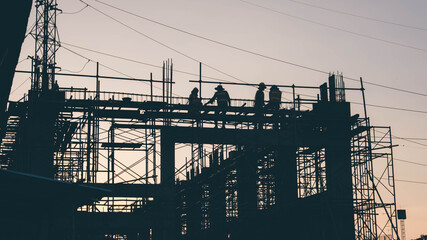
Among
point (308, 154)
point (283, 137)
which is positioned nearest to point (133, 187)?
point (283, 137)

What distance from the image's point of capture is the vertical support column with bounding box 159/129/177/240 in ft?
111

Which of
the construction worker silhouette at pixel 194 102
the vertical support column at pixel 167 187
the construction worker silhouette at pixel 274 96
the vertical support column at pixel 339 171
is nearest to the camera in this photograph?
the vertical support column at pixel 167 187

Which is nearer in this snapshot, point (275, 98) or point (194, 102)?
point (194, 102)

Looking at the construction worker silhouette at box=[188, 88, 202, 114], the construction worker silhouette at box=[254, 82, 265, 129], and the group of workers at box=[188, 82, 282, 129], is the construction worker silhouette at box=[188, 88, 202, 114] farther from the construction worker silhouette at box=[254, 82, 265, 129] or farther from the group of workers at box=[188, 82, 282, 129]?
the construction worker silhouette at box=[254, 82, 265, 129]

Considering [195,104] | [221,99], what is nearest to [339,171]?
[221,99]

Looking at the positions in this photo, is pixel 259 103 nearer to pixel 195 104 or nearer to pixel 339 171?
pixel 195 104

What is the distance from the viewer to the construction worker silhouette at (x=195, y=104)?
36.0 meters

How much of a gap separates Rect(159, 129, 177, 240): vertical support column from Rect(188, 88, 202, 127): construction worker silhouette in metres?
1.84

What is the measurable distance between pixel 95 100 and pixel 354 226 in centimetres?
1624

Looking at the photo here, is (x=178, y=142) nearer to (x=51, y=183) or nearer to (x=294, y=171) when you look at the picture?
(x=294, y=171)

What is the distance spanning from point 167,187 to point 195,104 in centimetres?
509

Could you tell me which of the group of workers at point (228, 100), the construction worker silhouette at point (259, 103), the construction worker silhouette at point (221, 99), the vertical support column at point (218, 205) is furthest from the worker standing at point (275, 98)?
the vertical support column at point (218, 205)

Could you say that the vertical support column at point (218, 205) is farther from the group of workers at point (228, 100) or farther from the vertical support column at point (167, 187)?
the vertical support column at point (167, 187)

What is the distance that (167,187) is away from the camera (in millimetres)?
34438
